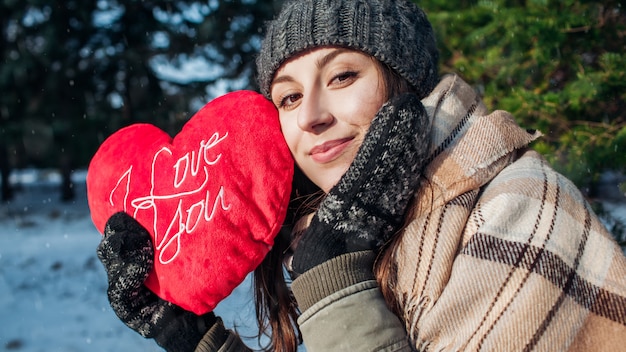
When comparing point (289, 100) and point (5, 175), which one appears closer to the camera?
point (289, 100)

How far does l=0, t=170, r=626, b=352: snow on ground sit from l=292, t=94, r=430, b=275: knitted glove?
34.3 inches

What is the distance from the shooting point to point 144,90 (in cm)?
816

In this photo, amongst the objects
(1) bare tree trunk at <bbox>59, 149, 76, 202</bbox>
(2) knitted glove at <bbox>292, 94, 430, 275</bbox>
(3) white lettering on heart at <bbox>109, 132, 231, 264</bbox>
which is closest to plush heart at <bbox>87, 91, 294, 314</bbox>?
(3) white lettering on heart at <bbox>109, 132, 231, 264</bbox>

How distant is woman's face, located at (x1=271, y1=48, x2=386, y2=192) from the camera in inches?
61.5

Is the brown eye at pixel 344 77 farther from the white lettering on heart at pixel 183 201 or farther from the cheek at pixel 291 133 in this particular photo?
the white lettering on heart at pixel 183 201

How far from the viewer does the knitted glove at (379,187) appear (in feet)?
4.63

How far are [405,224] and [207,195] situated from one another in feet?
2.06

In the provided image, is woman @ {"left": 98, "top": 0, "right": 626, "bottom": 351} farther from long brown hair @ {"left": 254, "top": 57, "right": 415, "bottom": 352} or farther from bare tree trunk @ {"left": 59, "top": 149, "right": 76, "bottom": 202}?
bare tree trunk @ {"left": 59, "top": 149, "right": 76, "bottom": 202}

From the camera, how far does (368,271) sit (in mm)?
1417

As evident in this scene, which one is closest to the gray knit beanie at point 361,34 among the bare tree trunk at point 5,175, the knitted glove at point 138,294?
the knitted glove at point 138,294

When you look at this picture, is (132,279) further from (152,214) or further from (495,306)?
(495,306)

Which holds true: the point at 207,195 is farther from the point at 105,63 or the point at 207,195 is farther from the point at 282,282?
the point at 105,63

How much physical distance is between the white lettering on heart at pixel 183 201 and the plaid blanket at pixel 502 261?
606 mm

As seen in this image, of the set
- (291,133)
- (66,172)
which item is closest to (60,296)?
(291,133)
